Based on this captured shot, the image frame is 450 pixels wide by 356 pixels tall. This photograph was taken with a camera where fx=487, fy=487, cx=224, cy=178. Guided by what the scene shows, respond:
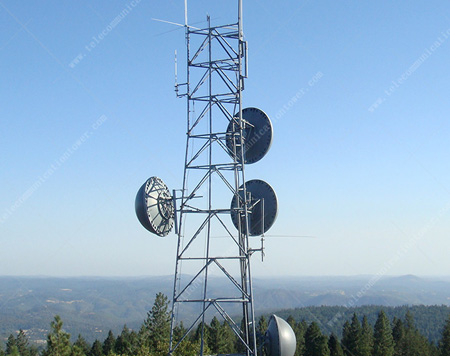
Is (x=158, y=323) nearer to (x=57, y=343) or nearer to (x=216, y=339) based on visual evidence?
(x=216, y=339)

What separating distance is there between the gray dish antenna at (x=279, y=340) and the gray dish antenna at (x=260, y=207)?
332cm

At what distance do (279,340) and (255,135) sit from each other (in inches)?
292

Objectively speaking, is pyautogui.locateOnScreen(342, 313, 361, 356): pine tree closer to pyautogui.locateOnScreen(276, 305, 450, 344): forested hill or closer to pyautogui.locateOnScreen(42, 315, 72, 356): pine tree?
pyautogui.locateOnScreen(42, 315, 72, 356): pine tree

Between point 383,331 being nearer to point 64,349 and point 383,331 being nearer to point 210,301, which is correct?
point 64,349

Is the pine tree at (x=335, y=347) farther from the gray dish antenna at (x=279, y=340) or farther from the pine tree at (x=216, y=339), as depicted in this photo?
the gray dish antenna at (x=279, y=340)

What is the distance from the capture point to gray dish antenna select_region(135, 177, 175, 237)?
52.8 feet

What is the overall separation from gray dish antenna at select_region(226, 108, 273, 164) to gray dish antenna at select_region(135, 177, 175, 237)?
3.00 meters

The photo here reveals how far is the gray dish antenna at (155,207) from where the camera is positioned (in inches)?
634

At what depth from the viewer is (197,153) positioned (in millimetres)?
16750

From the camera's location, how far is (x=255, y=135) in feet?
60.6

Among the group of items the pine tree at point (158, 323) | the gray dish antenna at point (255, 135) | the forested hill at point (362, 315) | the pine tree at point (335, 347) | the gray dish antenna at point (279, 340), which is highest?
the forested hill at point (362, 315)

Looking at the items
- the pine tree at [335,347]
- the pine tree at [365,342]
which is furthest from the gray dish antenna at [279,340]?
the pine tree at [365,342]

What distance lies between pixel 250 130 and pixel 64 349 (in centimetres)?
2833

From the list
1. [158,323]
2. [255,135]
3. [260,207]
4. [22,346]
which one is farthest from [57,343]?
[22,346]
